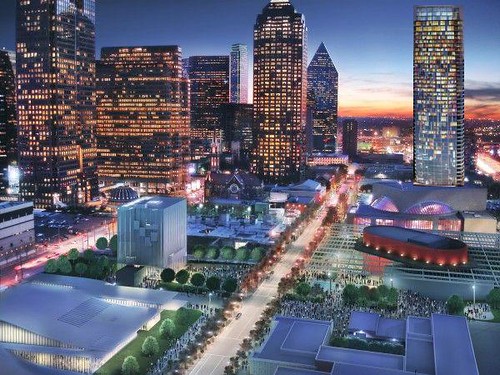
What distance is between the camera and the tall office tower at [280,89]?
5261 inches

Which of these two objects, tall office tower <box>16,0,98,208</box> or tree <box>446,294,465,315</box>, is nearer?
tree <box>446,294,465,315</box>

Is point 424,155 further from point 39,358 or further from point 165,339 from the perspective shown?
point 39,358

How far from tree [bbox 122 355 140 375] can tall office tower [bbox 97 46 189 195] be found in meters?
79.2

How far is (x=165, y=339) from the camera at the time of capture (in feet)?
142

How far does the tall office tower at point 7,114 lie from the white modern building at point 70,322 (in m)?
88.8

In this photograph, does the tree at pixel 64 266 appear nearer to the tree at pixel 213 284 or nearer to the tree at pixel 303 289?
the tree at pixel 213 284

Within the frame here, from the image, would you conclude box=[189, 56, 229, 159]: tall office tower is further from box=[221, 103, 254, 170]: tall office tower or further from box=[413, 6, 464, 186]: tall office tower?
box=[413, 6, 464, 186]: tall office tower

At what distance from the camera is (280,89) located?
438 ft

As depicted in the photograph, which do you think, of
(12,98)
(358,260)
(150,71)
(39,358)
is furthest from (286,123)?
(39,358)

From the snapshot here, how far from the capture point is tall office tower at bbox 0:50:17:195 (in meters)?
133

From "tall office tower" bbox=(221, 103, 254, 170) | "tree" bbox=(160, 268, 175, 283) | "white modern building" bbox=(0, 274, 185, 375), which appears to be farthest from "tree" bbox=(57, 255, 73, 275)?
"tall office tower" bbox=(221, 103, 254, 170)

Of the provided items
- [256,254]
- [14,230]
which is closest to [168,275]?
[256,254]

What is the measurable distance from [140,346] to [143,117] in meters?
78.7

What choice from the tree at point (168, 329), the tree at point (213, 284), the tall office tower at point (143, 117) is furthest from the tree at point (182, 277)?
the tall office tower at point (143, 117)
